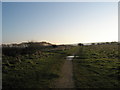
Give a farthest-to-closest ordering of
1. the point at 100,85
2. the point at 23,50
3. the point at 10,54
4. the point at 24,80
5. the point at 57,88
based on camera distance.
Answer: the point at 23,50 → the point at 10,54 → the point at 24,80 → the point at 100,85 → the point at 57,88

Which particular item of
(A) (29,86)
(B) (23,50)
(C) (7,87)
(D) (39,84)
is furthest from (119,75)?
(B) (23,50)

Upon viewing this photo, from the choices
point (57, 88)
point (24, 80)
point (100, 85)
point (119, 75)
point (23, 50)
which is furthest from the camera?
point (23, 50)

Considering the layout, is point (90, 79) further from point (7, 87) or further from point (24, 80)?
point (7, 87)

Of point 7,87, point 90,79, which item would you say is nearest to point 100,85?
point 90,79

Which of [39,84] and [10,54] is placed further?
[10,54]

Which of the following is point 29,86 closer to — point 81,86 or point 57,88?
point 57,88

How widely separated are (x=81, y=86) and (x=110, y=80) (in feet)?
9.10

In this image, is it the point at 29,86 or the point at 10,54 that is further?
the point at 10,54

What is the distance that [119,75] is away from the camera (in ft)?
35.9

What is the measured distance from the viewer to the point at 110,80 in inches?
387

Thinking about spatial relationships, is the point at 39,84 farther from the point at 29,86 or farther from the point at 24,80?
the point at 24,80

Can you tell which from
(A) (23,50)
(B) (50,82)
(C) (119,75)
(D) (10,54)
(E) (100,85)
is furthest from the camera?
(A) (23,50)

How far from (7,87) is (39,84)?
2.16m

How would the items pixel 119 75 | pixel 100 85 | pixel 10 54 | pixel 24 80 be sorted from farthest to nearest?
pixel 10 54
pixel 119 75
pixel 24 80
pixel 100 85
